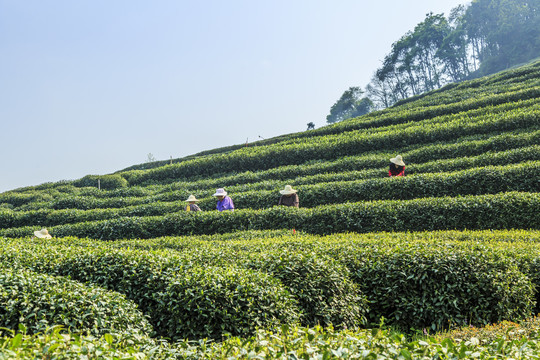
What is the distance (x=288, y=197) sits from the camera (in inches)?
651

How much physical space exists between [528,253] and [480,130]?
17940 millimetres

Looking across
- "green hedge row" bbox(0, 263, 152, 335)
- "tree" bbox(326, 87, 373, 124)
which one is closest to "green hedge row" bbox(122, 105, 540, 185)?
"green hedge row" bbox(0, 263, 152, 335)

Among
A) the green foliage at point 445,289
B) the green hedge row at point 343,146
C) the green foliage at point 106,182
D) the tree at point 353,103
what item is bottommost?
the green foliage at point 445,289

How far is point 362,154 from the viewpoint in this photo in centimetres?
2552

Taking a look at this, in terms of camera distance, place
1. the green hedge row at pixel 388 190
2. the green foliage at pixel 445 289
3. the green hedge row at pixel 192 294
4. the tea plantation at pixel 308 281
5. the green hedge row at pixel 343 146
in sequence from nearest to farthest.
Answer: the tea plantation at pixel 308 281
the green hedge row at pixel 192 294
the green foliage at pixel 445 289
the green hedge row at pixel 388 190
the green hedge row at pixel 343 146

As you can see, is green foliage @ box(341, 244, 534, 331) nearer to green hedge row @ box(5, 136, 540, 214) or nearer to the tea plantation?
the tea plantation

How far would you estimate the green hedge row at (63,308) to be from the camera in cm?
504

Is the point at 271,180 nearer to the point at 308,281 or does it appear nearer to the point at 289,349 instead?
the point at 308,281

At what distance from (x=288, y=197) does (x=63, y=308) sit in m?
12.0

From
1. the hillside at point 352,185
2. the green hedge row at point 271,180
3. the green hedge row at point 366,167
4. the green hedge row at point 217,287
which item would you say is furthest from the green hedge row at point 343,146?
the green hedge row at point 217,287

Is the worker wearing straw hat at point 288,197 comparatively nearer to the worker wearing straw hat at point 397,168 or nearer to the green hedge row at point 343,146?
the worker wearing straw hat at point 397,168

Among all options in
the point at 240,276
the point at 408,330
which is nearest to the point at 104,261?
the point at 240,276

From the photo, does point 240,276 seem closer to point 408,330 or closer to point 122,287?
point 122,287

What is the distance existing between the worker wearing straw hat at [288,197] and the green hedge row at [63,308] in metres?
10.7
